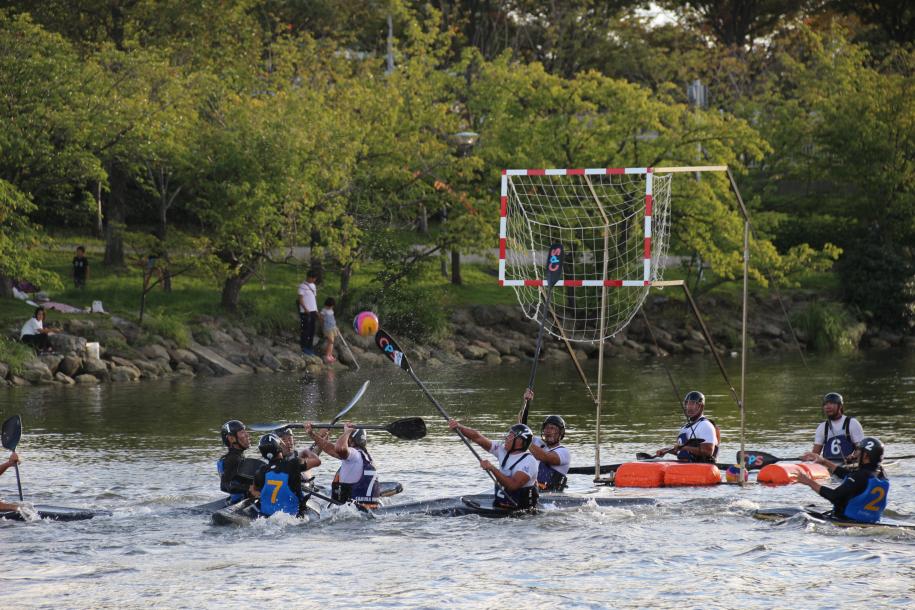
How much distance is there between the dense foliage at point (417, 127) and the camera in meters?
38.4

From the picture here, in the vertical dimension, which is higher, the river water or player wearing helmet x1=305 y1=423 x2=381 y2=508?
player wearing helmet x1=305 y1=423 x2=381 y2=508

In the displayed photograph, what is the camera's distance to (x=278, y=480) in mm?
15781

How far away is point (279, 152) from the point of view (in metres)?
39.5

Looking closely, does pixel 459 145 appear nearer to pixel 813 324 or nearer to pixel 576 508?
pixel 813 324

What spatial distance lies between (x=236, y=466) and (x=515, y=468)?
3451mm

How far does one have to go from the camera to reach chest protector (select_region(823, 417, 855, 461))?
61.4ft

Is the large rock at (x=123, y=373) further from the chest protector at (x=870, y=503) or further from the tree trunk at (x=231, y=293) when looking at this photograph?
the chest protector at (x=870, y=503)

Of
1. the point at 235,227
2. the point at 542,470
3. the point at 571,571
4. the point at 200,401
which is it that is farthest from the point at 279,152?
the point at 571,571

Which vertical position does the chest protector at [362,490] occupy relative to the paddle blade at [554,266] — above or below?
below

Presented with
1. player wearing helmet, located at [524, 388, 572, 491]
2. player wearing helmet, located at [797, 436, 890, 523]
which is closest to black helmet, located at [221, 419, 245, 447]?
player wearing helmet, located at [524, 388, 572, 491]

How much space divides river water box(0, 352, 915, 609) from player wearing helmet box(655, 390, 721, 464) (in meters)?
0.79

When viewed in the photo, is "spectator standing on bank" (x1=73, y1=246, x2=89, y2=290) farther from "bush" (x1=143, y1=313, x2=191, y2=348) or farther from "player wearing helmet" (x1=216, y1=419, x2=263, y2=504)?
"player wearing helmet" (x1=216, y1=419, x2=263, y2=504)

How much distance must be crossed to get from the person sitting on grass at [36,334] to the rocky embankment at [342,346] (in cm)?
35

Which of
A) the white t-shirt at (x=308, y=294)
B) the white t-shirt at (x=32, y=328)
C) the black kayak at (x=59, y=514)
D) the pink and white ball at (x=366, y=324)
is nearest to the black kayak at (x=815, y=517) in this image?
the pink and white ball at (x=366, y=324)
